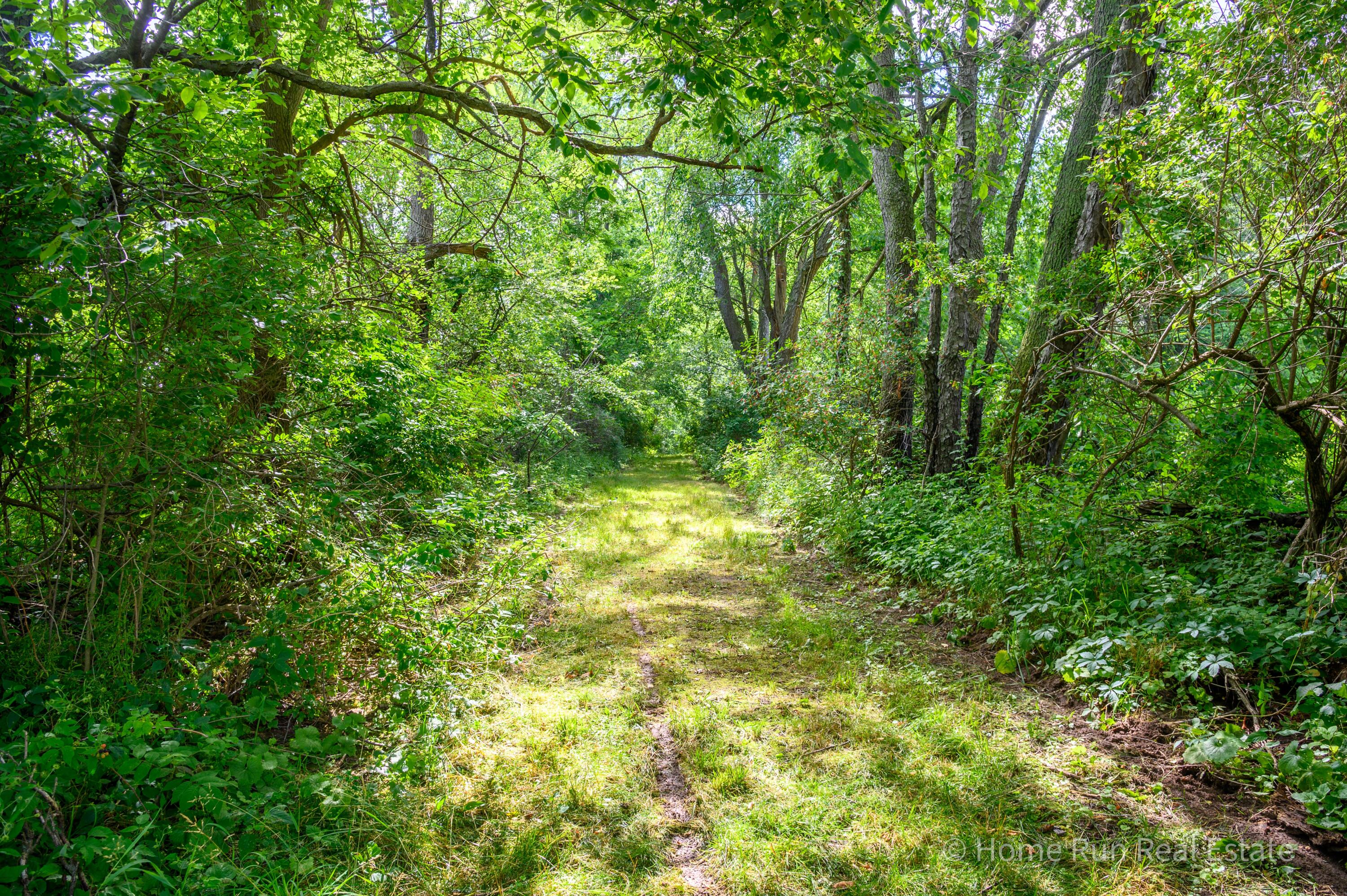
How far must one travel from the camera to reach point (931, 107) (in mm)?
8633

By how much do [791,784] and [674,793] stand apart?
0.57 m

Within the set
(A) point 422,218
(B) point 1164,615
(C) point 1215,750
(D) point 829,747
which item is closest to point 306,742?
(D) point 829,747

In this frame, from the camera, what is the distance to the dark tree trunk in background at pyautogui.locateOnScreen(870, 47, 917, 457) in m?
8.21

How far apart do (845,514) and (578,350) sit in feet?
37.6

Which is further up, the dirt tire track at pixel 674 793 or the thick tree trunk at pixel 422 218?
the thick tree trunk at pixel 422 218

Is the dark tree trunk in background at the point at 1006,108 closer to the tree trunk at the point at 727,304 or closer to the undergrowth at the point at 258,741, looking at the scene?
the undergrowth at the point at 258,741

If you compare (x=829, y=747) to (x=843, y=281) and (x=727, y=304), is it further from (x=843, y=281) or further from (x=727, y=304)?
(x=727, y=304)

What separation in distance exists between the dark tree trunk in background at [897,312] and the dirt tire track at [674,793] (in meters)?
5.27

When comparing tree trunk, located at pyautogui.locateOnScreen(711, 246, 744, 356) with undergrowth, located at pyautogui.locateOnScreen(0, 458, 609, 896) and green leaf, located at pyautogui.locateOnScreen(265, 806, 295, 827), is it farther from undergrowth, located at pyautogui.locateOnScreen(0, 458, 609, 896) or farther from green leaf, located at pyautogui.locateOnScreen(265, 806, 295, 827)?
green leaf, located at pyautogui.locateOnScreen(265, 806, 295, 827)

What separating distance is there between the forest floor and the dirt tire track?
13 mm

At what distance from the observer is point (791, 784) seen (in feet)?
10.3

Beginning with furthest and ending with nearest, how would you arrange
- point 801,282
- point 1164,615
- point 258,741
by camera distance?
point 801,282, point 1164,615, point 258,741

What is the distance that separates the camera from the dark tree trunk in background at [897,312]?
8.21 m

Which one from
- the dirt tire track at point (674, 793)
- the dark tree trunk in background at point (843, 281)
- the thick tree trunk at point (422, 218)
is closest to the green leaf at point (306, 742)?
the dirt tire track at point (674, 793)
